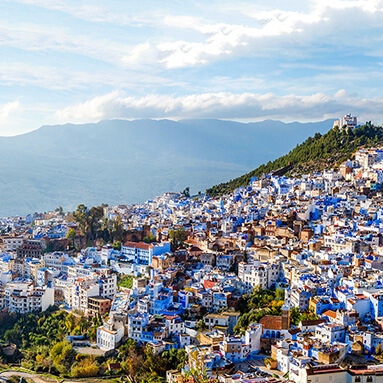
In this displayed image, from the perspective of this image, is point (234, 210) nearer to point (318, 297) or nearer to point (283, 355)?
point (318, 297)

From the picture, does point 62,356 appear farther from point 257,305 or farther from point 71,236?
point 71,236

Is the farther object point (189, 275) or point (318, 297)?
point (189, 275)

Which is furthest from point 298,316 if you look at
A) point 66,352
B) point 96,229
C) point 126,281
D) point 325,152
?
point 325,152

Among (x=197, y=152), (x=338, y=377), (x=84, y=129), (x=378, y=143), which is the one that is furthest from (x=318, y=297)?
(x=84, y=129)

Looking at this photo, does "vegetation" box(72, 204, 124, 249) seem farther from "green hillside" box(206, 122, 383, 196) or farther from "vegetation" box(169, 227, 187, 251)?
"green hillside" box(206, 122, 383, 196)

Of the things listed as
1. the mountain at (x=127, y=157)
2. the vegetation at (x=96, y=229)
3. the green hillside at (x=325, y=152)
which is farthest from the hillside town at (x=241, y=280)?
the mountain at (x=127, y=157)

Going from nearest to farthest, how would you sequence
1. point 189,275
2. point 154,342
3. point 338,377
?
1. point 338,377
2. point 154,342
3. point 189,275

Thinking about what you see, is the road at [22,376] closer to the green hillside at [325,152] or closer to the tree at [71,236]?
the tree at [71,236]
